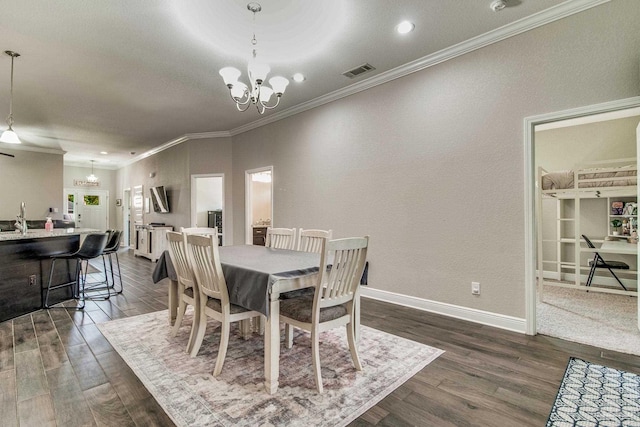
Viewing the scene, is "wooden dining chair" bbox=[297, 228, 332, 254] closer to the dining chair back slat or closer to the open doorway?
the dining chair back slat

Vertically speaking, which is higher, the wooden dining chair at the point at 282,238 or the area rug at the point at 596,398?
the wooden dining chair at the point at 282,238

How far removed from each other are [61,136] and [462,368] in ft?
28.6

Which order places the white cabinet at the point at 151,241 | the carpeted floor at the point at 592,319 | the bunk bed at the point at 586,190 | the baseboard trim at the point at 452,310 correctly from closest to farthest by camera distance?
1. the carpeted floor at the point at 592,319
2. the baseboard trim at the point at 452,310
3. the bunk bed at the point at 586,190
4. the white cabinet at the point at 151,241

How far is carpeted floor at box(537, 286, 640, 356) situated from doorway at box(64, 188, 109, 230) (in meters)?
12.2

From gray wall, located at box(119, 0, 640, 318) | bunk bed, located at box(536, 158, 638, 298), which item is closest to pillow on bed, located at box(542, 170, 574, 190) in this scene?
bunk bed, located at box(536, 158, 638, 298)

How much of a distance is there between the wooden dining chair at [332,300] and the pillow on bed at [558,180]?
4.05 m

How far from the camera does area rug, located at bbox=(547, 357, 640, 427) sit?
1.68 metres

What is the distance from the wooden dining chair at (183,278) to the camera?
244 centimetres

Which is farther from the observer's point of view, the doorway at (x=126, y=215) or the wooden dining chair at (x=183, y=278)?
the doorway at (x=126, y=215)

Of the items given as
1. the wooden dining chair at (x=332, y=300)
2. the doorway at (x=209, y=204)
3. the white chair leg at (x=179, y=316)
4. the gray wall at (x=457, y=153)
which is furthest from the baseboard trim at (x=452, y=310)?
the doorway at (x=209, y=204)

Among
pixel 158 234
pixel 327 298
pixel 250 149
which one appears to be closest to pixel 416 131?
pixel 327 298

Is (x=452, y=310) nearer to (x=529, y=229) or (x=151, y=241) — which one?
(x=529, y=229)

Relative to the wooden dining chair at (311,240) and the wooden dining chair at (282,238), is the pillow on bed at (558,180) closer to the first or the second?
the wooden dining chair at (311,240)

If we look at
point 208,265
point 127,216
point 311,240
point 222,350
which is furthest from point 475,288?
point 127,216
